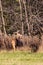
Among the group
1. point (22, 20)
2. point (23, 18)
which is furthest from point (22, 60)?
point (23, 18)

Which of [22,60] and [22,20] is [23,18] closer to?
[22,20]

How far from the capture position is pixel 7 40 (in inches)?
666

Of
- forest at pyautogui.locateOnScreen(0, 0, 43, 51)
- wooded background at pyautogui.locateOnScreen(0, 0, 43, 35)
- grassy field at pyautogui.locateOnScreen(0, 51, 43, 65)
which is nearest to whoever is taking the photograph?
grassy field at pyautogui.locateOnScreen(0, 51, 43, 65)

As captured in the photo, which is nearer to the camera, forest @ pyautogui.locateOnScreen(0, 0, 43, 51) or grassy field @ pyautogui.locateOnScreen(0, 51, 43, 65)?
grassy field @ pyautogui.locateOnScreen(0, 51, 43, 65)

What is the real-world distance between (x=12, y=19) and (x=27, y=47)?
572 centimetres

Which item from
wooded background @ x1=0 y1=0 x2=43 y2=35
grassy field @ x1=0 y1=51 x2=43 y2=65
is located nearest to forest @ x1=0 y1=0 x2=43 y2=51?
wooded background @ x1=0 y1=0 x2=43 y2=35

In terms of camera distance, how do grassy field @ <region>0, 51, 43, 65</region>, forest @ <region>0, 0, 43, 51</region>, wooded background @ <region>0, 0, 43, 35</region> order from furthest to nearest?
wooded background @ <region>0, 0, 43, 35</region> < forest @ <region>0, 0, 43, 51</region> < grassy field @ <region>0, 51, 43, 65</region>

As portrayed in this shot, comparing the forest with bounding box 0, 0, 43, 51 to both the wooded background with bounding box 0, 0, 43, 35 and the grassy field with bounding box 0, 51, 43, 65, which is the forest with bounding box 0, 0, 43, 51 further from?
the grassy field with bounding box 0, 51, 43, 65

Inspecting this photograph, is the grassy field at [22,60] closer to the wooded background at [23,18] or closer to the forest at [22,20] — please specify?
the forest at [22,20]

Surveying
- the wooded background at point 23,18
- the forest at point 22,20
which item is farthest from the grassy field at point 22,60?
the wooded background at point 23,18

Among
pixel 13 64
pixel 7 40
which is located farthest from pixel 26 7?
pixel 13 64

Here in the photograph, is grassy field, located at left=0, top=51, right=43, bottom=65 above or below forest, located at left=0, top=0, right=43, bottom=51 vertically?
above

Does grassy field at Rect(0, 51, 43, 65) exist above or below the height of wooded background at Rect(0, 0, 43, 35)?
above

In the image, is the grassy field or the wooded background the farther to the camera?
the wooded background
